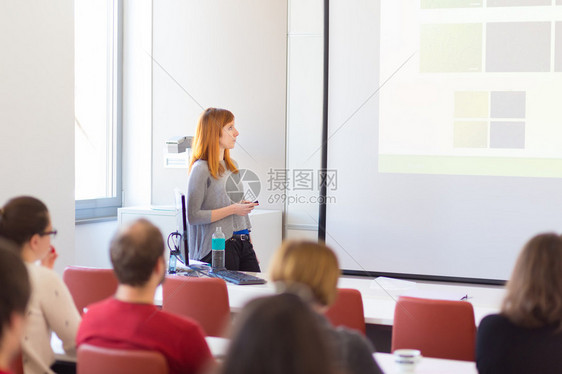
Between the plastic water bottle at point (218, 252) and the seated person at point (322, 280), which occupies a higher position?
the seated person at point (322, 280)

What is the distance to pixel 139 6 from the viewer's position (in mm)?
6070

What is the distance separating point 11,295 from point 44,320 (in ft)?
3.56

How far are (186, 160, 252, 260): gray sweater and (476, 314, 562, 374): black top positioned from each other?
7.18 feet

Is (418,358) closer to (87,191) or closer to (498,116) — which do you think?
(498,116)

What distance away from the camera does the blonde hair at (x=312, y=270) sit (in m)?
1.62

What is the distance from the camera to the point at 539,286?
1.87 meters

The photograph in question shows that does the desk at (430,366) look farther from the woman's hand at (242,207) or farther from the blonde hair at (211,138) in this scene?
the blonde hair at (211,138)

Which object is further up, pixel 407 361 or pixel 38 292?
pixel 38 292

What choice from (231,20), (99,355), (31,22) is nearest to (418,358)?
(99,355)

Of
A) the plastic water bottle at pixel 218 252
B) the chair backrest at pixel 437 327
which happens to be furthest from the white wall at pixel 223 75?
the chair backrest at pixel 437 327

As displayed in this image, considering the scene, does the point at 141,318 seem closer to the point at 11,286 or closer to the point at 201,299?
the point at 11,286

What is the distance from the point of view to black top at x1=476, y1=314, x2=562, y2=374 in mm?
1889

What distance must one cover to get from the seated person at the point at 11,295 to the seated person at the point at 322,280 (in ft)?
2.10

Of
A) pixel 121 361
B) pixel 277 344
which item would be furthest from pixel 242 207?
pixel 277 344
